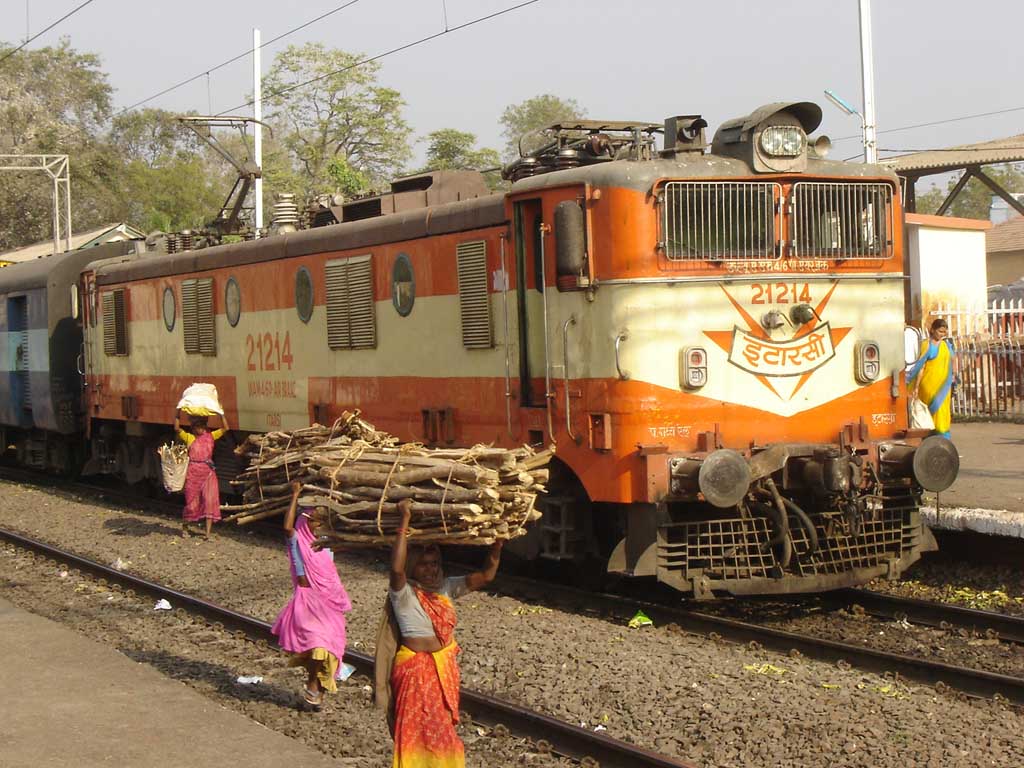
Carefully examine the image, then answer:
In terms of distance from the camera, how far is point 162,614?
10578 mm

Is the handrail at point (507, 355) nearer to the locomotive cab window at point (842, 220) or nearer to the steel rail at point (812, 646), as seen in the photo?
the steel rail at point (812, 646)

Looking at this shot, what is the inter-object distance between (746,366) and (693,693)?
2.75 meters

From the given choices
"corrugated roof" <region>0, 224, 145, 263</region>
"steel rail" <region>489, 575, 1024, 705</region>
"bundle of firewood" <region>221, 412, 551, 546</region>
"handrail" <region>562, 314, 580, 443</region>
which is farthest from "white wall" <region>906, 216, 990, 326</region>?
"corrugated roof" <region>0, 224, 145, 263</region>

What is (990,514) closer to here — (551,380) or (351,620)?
(551,380)

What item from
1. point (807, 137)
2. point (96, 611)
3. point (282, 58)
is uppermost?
point (282, 58)

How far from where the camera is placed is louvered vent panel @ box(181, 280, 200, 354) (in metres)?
15.5

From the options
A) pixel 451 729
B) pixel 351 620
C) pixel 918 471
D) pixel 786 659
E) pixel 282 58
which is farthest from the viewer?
pixel 282 58

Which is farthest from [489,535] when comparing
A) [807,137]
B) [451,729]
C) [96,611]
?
[96,611]

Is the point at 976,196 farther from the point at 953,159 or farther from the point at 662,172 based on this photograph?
the point at 662,172

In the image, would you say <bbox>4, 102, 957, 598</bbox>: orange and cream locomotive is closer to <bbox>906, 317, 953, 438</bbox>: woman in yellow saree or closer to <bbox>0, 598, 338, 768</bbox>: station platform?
<bbox>906, 317, 953, 438</bbox>: woman in yellow saree

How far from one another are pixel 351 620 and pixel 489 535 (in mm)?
4191

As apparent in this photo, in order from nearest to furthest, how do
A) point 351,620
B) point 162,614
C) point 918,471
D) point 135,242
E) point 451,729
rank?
point 451,729 < point 918,471 < point 351,620 < point 162,614 < point 135,242

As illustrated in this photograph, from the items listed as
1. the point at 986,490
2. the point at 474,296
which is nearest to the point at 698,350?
the point at 474,296

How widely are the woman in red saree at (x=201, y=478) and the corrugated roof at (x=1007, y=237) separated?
109 ft
